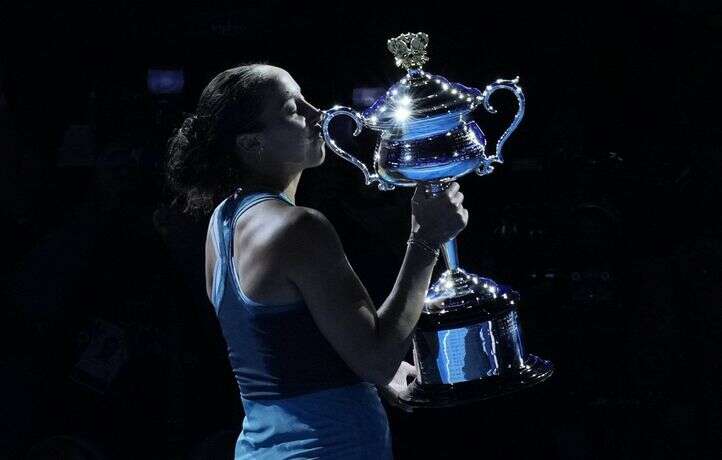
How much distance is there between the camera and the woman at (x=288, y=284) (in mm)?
1362

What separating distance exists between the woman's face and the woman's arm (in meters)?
0.20

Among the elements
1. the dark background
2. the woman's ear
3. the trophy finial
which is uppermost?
the trophy finial

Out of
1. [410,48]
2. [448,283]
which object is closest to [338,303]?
[448,283]

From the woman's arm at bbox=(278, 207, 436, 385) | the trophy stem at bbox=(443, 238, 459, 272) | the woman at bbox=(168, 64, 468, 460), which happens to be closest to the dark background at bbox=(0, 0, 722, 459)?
the trophy stem at bbox=(443, 238, 459, 272)

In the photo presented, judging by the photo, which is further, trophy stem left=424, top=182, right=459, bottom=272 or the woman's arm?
trophy stem left=424, top=182, right=459, bottom=272


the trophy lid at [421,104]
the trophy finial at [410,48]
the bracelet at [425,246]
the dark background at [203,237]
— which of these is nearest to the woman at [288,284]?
the bracelet at [425,246]

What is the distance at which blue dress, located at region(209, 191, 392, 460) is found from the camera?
1.40 metres

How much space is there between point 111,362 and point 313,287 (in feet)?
7.01

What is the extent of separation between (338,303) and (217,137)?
40 cm

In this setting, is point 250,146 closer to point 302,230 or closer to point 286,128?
point 286,128

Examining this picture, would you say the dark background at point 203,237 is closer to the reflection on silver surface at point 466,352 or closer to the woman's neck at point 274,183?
the reflection on silver surface at point 466,352

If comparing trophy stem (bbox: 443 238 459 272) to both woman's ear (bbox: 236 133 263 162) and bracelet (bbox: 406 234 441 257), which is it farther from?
woman's ear (bbox: 236 133 263 162)

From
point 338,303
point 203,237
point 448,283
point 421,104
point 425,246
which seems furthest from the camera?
point 203,237

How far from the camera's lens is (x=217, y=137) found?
1.57 m
